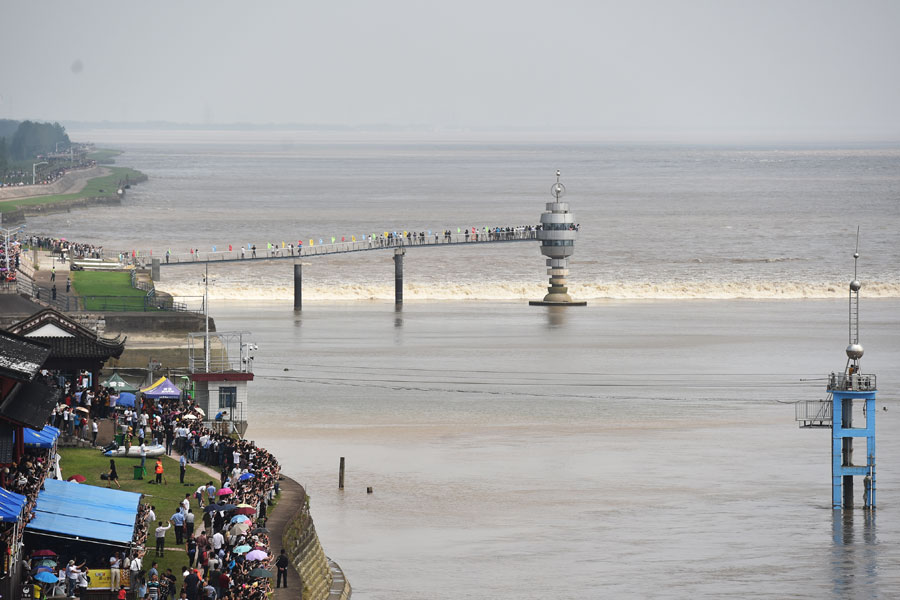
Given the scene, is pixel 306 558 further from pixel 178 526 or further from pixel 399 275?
pixel 399 275

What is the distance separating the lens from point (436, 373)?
66.2m

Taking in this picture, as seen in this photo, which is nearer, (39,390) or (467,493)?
(39,390)

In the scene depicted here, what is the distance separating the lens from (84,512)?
2825cm

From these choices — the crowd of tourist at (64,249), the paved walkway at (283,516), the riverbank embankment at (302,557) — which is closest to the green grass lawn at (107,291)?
the crowd of tourist at (64,249)

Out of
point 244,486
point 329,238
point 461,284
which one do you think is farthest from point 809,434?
point 329,238

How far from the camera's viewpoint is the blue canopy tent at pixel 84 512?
27.1m

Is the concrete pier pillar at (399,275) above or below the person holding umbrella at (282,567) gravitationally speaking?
above

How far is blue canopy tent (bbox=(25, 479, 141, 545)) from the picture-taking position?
1066 inches

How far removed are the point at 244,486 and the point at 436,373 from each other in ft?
105

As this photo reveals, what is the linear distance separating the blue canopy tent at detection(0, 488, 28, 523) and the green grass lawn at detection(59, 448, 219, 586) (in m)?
3.93

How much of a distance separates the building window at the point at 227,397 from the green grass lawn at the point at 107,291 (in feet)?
58.1

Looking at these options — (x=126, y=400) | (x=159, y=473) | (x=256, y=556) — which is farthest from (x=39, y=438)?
(x=126, y=400)

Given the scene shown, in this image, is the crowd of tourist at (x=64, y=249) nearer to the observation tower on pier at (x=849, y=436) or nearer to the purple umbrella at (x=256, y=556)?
the observation tower on pier at (x=849, y=436)

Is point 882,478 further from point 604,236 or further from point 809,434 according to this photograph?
point 604,236
